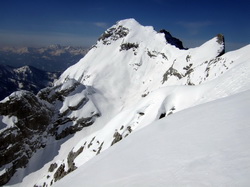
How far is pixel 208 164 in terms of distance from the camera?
462 centimetres

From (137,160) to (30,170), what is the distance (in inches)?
3197

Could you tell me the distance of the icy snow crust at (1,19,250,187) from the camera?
20.8 ft

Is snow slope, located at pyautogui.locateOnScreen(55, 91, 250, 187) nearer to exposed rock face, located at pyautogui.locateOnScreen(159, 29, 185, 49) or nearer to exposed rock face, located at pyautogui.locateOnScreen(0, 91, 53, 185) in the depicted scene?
exposed rock face, located at pyautogui.locateOnScreen(0, 91, 53, 185)

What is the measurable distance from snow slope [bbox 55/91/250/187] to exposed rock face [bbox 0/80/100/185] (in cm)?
8017

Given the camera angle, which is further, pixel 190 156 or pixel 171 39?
pixel 171 39

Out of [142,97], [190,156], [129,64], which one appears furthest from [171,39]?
[190,156]

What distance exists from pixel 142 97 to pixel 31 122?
5111 centimetres

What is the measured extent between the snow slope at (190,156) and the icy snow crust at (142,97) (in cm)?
4

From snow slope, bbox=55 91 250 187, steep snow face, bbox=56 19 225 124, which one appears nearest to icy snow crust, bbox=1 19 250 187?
snow slope, bbox=55 91 250 187

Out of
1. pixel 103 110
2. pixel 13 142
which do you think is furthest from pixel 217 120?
pixel 103 110

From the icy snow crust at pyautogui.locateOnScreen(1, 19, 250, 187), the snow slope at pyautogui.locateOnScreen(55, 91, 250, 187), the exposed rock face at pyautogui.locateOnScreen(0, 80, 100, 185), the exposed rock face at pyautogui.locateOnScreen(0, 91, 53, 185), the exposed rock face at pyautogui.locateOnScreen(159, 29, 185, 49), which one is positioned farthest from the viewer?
the exposed rock face at pyautogui.locateOnScreen(159, 29, 185, 49)

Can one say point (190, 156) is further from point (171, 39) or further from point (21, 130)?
point (171, 39)

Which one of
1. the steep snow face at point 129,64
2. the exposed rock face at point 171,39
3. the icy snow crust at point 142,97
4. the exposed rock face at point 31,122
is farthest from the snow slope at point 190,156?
the exposed rock face at point 171,39

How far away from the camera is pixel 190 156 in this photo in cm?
525
